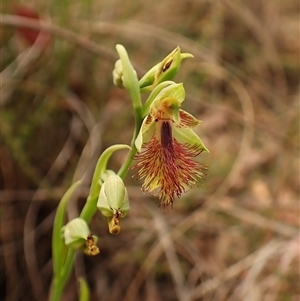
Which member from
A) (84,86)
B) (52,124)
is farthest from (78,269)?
(84,86)

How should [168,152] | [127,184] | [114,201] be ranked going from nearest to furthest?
[114,201] < [168,152] < [127,184]

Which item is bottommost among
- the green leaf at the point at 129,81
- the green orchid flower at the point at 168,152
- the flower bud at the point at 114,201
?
the flower bud at the point at 114,201

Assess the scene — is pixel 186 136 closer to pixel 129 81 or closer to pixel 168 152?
pixel 168 152

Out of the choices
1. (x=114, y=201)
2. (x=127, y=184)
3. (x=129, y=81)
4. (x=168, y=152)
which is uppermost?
(x=127, y=184)

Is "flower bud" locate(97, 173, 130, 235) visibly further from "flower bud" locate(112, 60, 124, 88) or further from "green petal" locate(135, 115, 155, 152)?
"flower bud" locate(112, 60, 124, 88)

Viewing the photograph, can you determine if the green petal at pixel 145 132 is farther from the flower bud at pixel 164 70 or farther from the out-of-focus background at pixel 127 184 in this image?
the out-of-focus background at pixel 127 184

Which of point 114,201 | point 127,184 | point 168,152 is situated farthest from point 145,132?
point 127,184

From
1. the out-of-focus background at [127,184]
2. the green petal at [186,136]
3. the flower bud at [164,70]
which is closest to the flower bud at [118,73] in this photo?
the flower bud at [164,70]
